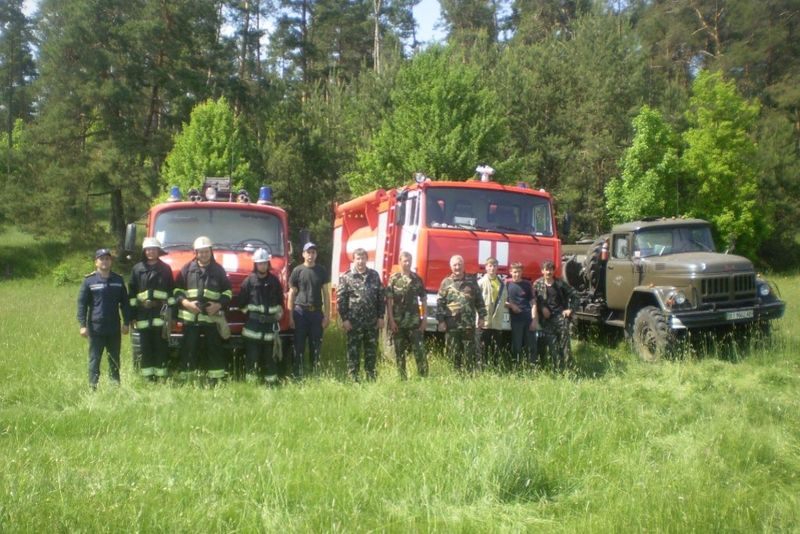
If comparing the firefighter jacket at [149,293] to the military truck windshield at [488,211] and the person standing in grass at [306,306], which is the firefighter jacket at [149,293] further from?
the military truck windshield at [488,211]

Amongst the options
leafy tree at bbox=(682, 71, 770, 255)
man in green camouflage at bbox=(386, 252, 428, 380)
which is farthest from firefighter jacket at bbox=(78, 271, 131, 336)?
leafy tree at bbox=(682, 71, 770, 255)

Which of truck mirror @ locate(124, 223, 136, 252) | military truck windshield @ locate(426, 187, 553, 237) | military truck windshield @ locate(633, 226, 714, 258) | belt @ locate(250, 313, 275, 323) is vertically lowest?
belt @ locate(250, 313, 275, 323)

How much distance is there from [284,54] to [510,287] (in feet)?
114

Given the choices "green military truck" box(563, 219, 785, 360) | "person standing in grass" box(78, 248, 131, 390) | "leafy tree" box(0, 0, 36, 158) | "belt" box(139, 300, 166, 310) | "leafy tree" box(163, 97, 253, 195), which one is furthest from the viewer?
Result: "leafy tree" box(0, 0, 36, 158)

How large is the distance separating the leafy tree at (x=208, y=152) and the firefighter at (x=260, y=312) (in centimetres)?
2025

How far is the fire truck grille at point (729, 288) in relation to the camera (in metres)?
10.5

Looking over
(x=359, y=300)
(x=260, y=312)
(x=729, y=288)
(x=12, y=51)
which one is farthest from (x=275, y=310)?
(x=12, y=51)

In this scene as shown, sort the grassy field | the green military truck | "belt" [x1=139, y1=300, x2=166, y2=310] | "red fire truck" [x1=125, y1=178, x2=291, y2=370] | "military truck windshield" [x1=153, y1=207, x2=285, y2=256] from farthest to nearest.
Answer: the green military truck
"military truck windshield" [x1=153, y1=207, x2=285, y2=256]
"red fire truck" [x1=125, y1=178, x2=291, y2=370]
"belt" [x1=139, y1=300, x2=166, y2=310]
the grassy field

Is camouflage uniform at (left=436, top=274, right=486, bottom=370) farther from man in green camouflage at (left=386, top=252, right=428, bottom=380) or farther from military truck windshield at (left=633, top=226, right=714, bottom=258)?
military truck windshield at (left=633, top=226, right=714, bottom=258)

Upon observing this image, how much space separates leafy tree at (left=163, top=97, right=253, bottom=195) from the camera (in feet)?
92.8

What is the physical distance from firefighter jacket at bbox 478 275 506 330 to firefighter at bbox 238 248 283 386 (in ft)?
9.01

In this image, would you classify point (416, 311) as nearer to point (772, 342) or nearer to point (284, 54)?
point (772, 342)

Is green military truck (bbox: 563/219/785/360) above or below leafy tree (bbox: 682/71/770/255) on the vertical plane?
below

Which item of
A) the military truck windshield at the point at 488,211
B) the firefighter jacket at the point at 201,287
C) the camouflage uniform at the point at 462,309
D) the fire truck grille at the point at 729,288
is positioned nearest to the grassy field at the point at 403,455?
the camouflage uniform at the point at 462,309
